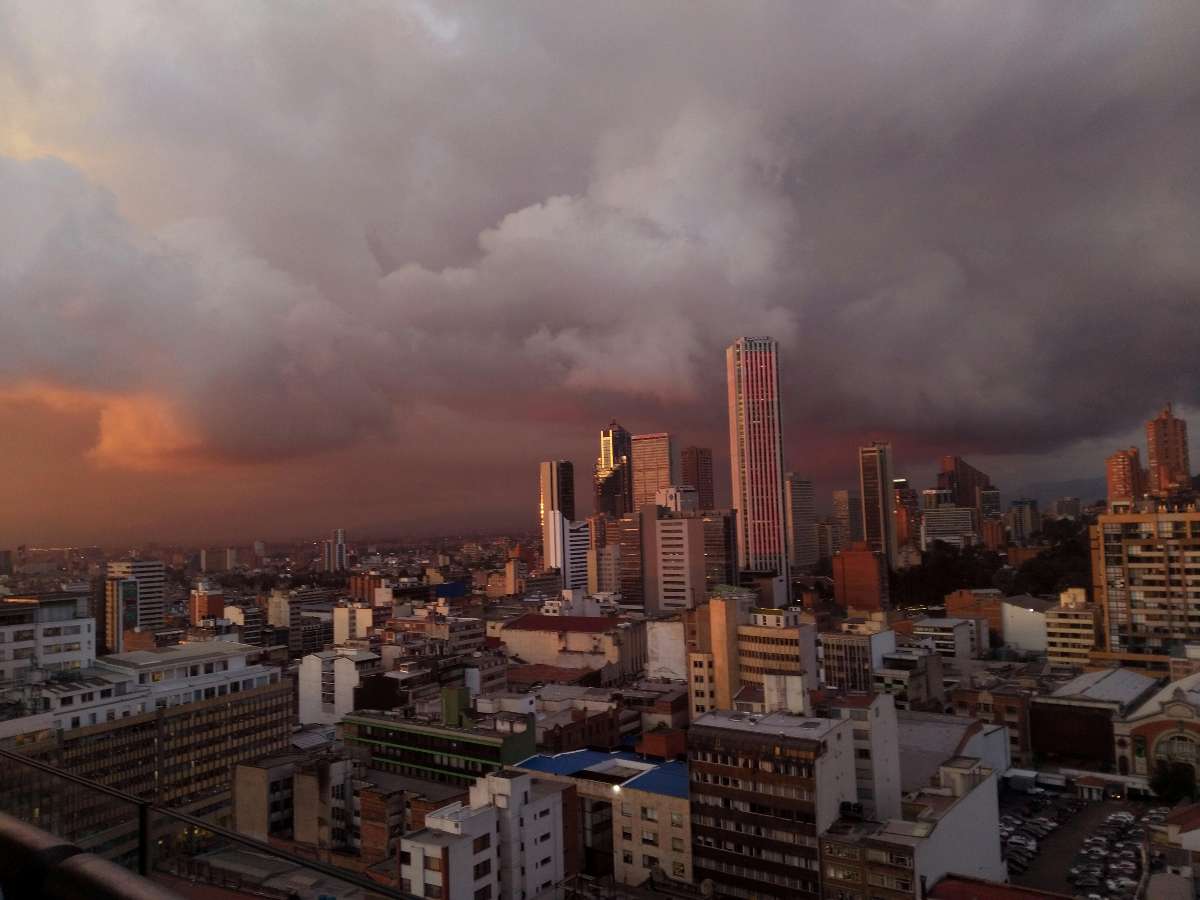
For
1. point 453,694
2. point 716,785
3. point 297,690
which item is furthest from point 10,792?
point 297,690

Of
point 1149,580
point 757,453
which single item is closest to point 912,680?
point 1149,580

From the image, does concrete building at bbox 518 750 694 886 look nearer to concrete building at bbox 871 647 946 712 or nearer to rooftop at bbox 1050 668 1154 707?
concrete building at bbox 871 647 946 712

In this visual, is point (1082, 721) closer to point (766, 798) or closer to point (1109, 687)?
point (1109, 687)

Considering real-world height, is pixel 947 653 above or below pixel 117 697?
below

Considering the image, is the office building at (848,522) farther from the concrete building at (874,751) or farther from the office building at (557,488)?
the concrete building at (874,751)

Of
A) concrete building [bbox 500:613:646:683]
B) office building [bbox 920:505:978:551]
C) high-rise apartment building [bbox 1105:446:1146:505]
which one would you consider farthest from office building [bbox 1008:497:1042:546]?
concrete building [bbox 500:613:646:683]

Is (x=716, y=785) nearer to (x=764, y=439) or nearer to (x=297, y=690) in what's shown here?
(x=297, y=690)
